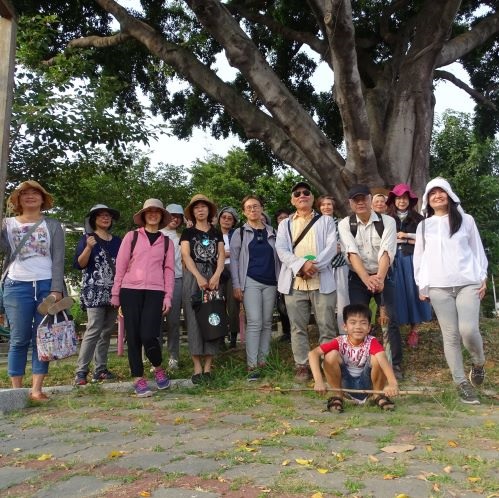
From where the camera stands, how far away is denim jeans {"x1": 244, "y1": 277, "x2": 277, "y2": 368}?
19.4 ft

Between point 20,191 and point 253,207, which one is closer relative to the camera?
point 20,191

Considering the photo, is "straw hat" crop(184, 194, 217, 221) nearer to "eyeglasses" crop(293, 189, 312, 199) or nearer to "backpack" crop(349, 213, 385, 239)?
"eyeglasses" crop(293, 189, 312, 199)

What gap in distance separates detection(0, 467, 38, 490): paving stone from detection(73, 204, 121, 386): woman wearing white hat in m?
2.65

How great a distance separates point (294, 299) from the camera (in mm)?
5789

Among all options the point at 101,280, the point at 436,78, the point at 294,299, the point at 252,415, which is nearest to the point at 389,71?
the point at 436,78

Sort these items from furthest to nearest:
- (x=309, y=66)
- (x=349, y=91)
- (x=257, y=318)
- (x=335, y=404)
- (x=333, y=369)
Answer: (x=309, y=66) → (x=349, y=91) → (x=257, y=318) → (x=333, y=369) → (x=335, y=404)

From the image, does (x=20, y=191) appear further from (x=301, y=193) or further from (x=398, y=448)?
(x=398, y=448)

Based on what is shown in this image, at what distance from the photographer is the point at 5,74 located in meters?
4.02

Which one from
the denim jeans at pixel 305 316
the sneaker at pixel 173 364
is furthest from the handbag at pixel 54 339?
the denim jeans at pixel 305 316

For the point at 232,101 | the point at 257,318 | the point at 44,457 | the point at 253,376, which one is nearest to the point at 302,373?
the point at 253,376

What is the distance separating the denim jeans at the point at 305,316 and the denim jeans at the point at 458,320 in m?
1.03

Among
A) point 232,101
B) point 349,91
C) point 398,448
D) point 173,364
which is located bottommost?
point 398,448

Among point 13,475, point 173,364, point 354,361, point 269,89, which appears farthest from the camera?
point 269,89

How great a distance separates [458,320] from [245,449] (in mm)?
2370
